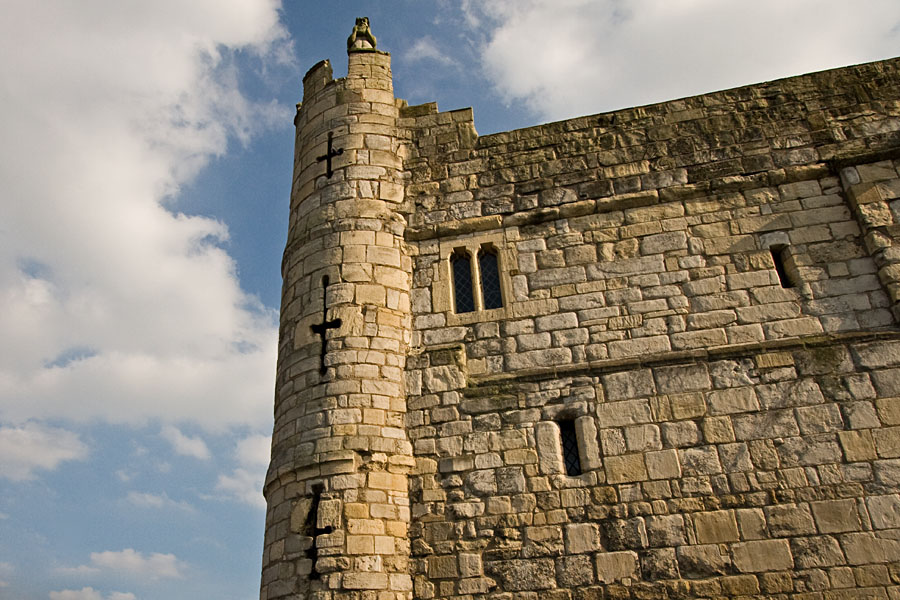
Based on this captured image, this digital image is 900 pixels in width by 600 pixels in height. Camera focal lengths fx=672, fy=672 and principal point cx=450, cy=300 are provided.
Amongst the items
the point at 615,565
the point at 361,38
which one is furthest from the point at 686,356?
the point at 361,38

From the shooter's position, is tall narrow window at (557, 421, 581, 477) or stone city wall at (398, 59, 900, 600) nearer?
stone city wall at (398, 59, 900, 600)

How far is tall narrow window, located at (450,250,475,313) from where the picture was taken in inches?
304

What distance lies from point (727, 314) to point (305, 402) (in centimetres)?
445

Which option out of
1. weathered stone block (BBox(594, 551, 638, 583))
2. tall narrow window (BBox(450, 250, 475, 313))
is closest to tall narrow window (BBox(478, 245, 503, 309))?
tall narrow window (BBox(450, 250, 475, 313))

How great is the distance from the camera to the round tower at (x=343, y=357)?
244 inches

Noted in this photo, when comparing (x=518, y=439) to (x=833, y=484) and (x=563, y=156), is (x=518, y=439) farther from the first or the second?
(x=563, y=156)

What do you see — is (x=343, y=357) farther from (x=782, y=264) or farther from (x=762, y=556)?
(x=782, y=264)

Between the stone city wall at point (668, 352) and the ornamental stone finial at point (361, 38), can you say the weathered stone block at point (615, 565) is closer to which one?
the stone city wall at point (668, 352)

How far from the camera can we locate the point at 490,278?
7.80 meters

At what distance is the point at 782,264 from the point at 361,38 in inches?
245

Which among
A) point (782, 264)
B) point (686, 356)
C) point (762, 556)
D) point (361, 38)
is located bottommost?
point (762, 556)

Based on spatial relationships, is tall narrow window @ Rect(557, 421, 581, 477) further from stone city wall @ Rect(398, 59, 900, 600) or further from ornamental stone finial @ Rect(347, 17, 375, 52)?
ornamental stone finial @ Rect(347, 17, 375, 52)

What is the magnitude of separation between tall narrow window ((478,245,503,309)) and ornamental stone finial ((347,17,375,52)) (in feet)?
11.4

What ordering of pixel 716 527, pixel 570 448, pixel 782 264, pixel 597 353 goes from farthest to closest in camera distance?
pixel 782 264, pixel 597 353, pixel 570 448, pixel 716 527
